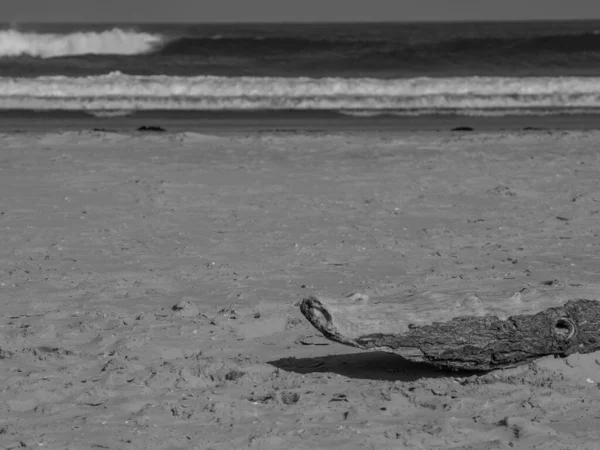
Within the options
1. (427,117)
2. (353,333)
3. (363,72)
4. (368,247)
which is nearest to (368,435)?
(353,333)

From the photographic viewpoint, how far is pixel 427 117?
1343cm

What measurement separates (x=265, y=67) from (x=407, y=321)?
71.3 ft

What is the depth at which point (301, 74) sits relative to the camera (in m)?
21.8

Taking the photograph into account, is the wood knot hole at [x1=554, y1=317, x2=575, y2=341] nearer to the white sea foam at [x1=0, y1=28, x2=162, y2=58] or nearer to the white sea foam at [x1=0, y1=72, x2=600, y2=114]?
the white sea foam at [x1=0, y1=72, x2=600, y2=114]

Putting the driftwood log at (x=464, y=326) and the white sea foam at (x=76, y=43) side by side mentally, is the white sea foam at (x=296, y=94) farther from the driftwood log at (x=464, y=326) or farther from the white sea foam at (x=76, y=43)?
the white sea foam at (x=76, y=43)

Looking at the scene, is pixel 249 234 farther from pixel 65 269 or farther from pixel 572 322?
pixel 572 322

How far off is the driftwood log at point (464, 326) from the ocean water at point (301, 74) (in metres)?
10.7

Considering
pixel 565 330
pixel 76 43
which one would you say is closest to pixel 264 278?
pixel 565 330

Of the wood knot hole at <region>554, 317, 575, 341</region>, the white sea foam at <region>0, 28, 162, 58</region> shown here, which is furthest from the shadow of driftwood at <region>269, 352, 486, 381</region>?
the white sea foam at <region>0, 28, 162, 58</region>

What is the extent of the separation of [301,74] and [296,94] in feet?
17.3

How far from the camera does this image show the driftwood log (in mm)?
3219

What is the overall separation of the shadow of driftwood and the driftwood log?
145mm

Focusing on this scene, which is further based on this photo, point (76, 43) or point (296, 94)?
point (76, 43)

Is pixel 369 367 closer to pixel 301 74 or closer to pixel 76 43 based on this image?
pixel 301 74
